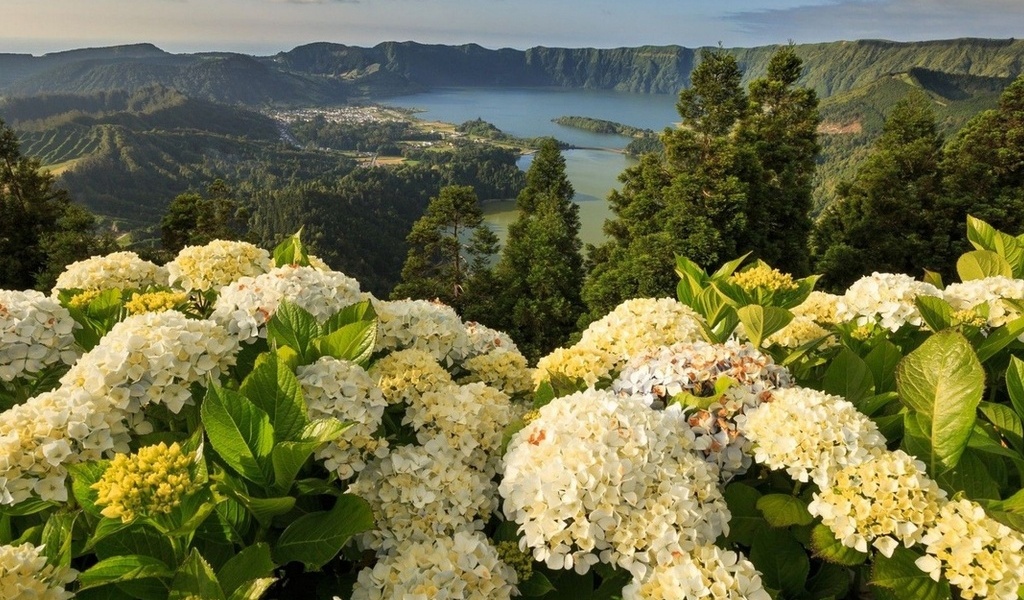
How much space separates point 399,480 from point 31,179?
1351 inches

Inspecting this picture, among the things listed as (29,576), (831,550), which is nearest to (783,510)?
(831,550)

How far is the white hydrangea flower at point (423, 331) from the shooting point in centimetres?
258

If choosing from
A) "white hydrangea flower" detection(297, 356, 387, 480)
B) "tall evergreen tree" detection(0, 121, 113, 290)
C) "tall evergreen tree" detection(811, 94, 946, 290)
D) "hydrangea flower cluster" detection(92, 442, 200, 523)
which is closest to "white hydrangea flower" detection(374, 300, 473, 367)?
"white hydrangea flower" detection(297, 356, 387, 480)

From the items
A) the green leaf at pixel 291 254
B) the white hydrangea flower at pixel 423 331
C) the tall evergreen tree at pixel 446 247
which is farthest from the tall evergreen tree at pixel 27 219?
the white hydrangea flower at pixel 423 331

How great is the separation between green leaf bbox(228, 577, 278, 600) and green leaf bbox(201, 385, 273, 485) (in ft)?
1.12

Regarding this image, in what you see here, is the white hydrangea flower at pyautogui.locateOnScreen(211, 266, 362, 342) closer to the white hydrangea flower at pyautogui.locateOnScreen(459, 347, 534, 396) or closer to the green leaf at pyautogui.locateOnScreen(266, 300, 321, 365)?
the green leaf at pyautogui.locateOnScreen(266, 300, 321, 365)

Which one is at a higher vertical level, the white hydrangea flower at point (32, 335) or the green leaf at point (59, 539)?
the white hydrangea flower at point (32, 335)

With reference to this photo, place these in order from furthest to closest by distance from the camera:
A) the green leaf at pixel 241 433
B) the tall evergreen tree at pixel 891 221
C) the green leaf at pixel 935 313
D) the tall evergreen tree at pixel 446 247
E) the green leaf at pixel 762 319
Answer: the tall evergreen tree at pixel 446 247 < the tall evergreen tree at pixel 891 221 < the green leaf at pixel 935 313 < the green leaf at pixel 762 319 < the green leaf at pixel 241 433

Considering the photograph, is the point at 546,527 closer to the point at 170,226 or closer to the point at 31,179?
the point at 170,226

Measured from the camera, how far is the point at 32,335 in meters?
2.26

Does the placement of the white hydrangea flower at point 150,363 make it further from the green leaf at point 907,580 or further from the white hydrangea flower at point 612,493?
Answer: the green leaf at point 907,580

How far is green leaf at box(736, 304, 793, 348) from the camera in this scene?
2.24 m

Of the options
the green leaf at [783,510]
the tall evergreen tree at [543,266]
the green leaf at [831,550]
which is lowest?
the tall evergreen tree at [543,266]

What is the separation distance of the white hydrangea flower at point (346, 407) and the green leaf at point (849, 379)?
5.21 feet
